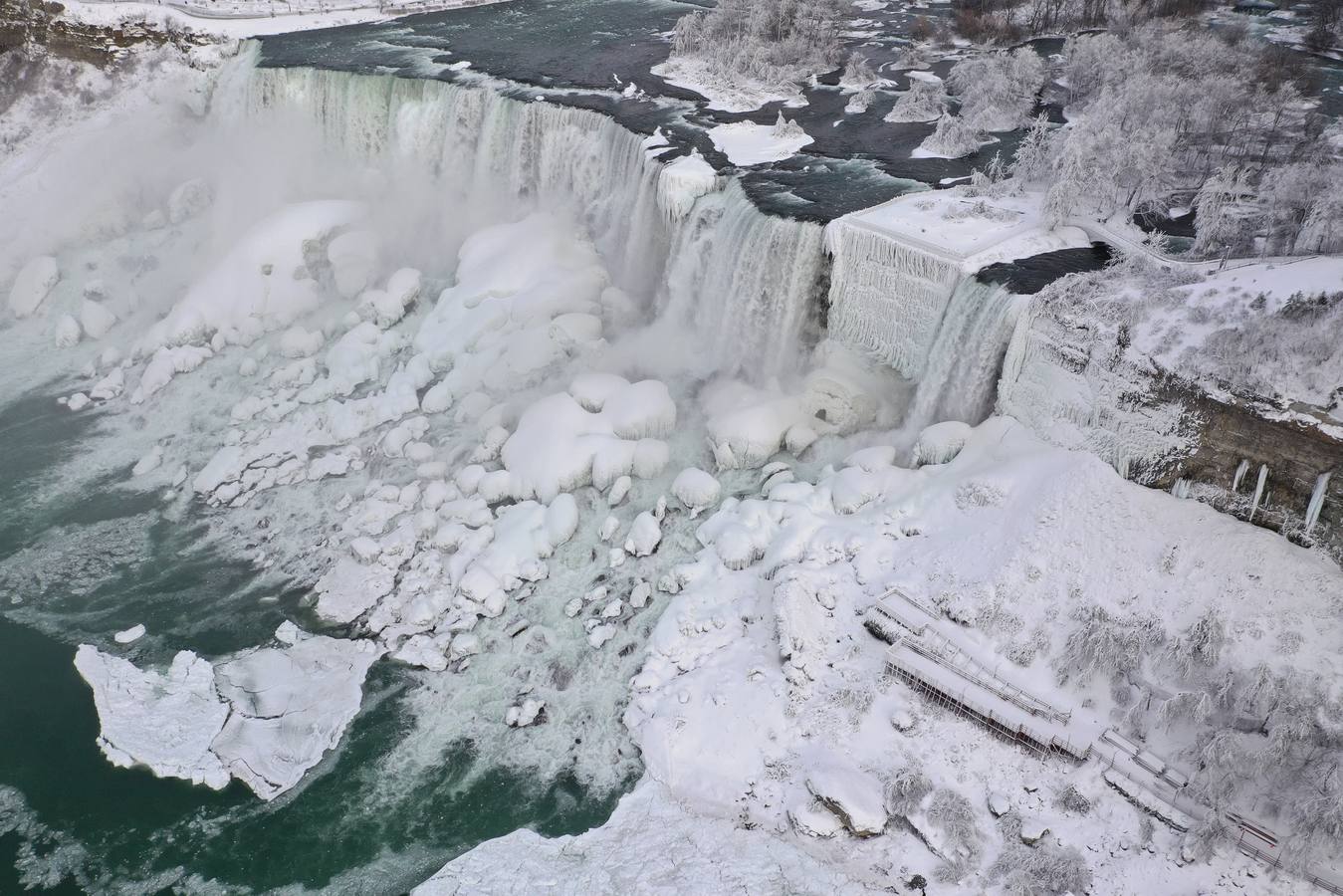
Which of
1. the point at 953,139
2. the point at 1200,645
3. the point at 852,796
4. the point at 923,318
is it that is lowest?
the point at 852,796

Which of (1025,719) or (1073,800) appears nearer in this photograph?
(1073,800)

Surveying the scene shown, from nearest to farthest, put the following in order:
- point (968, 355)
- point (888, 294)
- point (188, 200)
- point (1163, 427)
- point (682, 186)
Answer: point (1163, 427) < point (968, 355) < point (888, 294) < point (682, 186) < point (188, 200)

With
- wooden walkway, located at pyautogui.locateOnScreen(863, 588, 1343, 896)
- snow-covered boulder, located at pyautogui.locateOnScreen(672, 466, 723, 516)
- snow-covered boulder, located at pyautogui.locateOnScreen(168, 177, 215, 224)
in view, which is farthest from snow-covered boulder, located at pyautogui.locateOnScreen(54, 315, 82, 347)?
wooden walkway, located at pyautogui.locateOnScreen(863, 588, 1343, 896)

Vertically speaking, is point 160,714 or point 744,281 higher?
point 744,281

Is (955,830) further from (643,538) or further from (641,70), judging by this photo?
(641,70)

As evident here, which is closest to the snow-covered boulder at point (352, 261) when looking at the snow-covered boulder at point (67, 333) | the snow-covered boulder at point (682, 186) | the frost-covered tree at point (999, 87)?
the snow-covered boulder at point (67, 333)

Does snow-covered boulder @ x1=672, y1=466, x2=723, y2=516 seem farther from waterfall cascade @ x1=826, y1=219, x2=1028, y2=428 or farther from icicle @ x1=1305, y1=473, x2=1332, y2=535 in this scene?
icicle @ x1=1305, y1=473, x2=1332, y2=535

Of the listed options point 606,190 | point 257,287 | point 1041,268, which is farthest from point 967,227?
point 257,287

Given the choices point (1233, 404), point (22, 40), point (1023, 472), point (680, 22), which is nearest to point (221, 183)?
point (22, 40)

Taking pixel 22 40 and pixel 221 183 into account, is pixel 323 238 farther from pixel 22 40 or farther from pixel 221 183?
pixel 22 40
